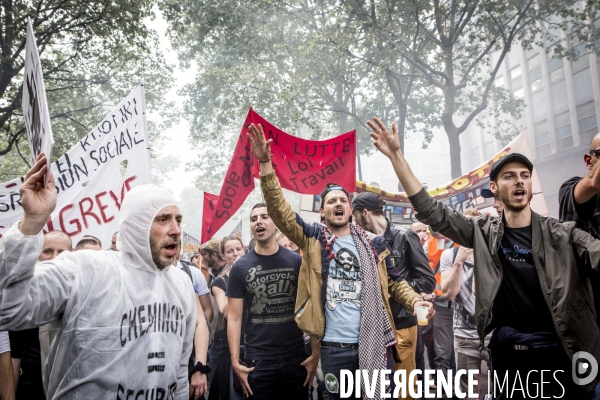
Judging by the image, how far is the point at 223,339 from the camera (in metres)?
4.75

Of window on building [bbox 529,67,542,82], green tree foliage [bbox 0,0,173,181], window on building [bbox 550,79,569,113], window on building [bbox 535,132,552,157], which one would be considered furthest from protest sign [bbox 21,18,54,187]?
window on building [bbox 529,67,542,82]

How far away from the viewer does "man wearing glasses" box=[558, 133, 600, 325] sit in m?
2.54

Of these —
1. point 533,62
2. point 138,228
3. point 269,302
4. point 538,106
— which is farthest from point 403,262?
point 533,62

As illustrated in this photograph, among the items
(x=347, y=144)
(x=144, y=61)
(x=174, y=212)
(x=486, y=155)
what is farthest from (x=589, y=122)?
(x=174, y=212)

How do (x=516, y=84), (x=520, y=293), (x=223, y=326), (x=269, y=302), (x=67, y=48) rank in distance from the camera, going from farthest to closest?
1. (x=516, y=84)
2. (x=67, y=48)
3. (x=223, y=326)
4. (x=269, y=302)
5. (x=520, y=293)

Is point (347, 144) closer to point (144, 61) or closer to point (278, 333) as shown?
point (278, 333)

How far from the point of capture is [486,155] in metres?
39.4

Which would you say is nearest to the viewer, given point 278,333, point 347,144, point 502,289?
point 502,289

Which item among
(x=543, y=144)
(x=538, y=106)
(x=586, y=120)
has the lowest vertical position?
(x=543, y=144)

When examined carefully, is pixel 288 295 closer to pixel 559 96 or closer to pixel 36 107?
pixel 36 107

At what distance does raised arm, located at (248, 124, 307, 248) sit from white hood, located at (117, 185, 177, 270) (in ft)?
3.79

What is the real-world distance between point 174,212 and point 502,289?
195 cm

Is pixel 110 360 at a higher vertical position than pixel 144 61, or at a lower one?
lower

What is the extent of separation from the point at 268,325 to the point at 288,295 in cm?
29
